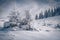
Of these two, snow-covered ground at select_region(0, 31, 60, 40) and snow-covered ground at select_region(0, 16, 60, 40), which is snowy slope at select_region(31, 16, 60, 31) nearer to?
snow-covered ground at select_region(0, 16, 60, 40)

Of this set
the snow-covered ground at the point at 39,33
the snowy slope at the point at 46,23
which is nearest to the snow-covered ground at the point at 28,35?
the snow-covered ground at the point at 39,33

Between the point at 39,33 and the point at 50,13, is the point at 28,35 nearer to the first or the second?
the point at 39,33

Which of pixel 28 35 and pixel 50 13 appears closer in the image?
pixel 28 35

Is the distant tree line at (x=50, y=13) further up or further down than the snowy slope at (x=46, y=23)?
further up

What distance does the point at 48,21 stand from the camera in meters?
3.45

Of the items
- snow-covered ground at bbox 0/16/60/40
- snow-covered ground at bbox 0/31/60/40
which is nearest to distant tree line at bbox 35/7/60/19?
snow-covered ground at bbox 0/16/60/40

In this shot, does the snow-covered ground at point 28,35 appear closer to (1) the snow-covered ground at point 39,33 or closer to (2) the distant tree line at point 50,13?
(1) the snow-covered ground at point 39,33

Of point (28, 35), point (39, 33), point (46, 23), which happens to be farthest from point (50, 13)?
point (28, 35)

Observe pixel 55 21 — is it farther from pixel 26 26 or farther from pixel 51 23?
pixel 26 26

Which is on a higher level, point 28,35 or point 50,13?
point 50,13

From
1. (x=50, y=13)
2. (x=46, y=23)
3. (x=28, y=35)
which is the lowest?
(x=28, y=35)

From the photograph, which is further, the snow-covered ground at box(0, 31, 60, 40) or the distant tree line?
the distant tree line

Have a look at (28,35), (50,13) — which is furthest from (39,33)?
(50,13)

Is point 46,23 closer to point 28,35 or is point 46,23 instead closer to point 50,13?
point 50,13
